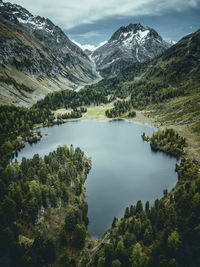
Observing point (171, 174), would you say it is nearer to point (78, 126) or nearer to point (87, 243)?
point (87, 243)

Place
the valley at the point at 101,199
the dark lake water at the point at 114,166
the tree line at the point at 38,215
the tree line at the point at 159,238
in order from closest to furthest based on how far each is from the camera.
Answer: the tree line at the point at 159,238 → the valley at the point at 101,199 → the tree line at the point at 38,215 → the dark lake water at the point at 114,166

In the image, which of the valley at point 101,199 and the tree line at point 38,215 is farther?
the tree line at point 38,215

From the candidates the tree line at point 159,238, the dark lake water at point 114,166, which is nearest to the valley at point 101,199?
the tree line at point 159,238

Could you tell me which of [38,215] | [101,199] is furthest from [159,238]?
[38,215]

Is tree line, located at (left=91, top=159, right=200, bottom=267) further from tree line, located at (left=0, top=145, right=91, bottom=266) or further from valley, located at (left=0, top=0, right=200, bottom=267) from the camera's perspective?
tree line, located at (left=0, top=145, right=91, bottom=266)

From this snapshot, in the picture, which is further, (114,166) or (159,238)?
(114,166)

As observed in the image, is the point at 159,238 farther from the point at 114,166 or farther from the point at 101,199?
the point at 114,166

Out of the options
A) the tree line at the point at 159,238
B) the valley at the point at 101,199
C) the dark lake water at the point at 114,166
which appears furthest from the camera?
the dark lake water at the point at 114,166

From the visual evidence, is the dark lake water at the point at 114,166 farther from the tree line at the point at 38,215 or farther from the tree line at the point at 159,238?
the tree line at the point at 159,238

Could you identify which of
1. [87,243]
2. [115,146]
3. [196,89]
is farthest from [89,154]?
[196,89]
